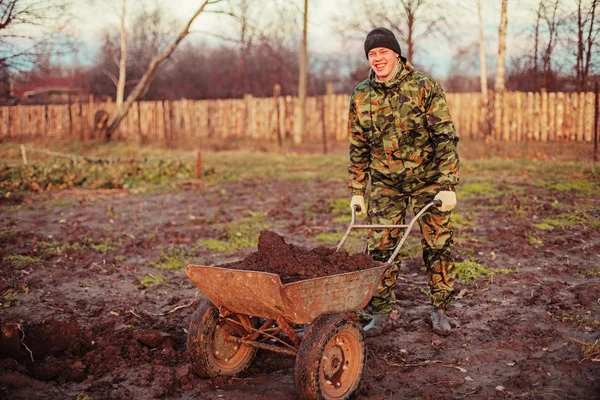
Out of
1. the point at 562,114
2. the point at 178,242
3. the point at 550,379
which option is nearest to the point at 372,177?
the point at 550,379

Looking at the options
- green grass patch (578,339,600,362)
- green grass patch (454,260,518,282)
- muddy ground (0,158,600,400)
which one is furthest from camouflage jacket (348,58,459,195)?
green grass patch (454,260,518,282)

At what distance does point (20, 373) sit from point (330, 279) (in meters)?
2.02

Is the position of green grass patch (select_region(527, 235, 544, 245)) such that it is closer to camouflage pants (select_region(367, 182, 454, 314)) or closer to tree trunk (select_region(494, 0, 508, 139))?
camouflage pants (select_region(367, 182, 454, 314))

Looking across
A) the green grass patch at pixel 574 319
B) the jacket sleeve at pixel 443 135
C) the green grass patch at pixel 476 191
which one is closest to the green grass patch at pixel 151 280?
the jacket sleeve at pixel 443 135

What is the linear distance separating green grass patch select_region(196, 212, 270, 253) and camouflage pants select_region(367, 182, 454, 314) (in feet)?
9.37

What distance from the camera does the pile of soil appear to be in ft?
11.6

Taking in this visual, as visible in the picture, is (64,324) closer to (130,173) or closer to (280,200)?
(280,200)

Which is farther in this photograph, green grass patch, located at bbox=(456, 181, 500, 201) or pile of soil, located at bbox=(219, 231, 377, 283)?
green grass patch, located at bbox=(456, 181, 500, 201)

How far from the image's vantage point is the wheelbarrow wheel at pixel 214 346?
360 cm

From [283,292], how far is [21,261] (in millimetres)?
4319

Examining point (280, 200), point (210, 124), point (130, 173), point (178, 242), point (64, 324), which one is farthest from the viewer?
point (210, 124)

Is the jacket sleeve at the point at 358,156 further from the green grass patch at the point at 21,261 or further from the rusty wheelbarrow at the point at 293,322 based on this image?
the green grass patch at the point at 21,261

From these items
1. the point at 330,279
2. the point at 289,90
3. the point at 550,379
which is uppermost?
the point at 289,90

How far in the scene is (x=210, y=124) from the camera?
23062 mm
